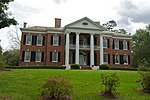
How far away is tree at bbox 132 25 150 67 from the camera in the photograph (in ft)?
190

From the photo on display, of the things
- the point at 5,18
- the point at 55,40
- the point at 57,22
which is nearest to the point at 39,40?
the point at 55,40

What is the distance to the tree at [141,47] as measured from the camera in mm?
57856

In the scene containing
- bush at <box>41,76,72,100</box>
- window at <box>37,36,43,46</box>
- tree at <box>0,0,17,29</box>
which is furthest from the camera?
window at <box>37,36,43,46</box>

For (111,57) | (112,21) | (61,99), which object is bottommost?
(61,99)

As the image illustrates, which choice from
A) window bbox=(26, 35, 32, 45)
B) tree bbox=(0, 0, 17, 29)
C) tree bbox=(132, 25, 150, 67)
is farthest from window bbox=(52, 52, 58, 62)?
tree bbox=(132, 25, 150, 67)

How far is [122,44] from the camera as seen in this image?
43375mm

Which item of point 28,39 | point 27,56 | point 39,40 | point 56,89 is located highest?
point 28,39

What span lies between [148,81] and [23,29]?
29.6 m

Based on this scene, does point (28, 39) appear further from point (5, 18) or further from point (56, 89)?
point (56, 89)

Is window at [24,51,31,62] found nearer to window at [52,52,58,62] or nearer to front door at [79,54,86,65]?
window at [52,52,58,62]

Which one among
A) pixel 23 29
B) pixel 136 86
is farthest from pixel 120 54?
pixel 136 86

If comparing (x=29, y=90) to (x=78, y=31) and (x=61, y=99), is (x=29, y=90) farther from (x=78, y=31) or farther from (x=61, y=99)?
(x=78, y=31)

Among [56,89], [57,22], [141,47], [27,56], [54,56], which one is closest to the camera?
[56,89]

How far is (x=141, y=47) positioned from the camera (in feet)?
192
